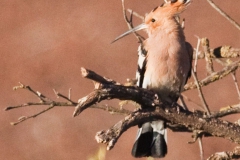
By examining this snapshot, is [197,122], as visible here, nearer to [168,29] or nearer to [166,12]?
[168,29]

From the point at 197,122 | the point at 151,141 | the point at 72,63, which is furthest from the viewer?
the point at 72,63

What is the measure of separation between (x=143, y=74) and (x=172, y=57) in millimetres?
240

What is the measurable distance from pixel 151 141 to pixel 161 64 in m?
0.50

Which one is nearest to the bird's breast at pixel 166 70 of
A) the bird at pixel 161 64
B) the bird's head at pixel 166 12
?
the bird at pixel 161 64

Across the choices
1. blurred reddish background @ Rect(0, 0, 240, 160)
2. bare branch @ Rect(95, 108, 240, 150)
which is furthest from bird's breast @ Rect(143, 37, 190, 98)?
blurred reddish background @ Rect(0, 0, 240, 160)

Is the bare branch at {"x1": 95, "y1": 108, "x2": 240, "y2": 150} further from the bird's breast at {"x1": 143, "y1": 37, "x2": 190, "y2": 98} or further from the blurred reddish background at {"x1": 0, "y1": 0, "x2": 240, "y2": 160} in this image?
the blurred reddish background at {"x1": 0, "y1": 0, "x2": 240, "y2": 160}

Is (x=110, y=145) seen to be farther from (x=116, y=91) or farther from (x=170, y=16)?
(x=170, y=16)

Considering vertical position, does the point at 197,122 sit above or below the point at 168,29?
below

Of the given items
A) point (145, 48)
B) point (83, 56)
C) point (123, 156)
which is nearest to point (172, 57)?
point (145, 48)

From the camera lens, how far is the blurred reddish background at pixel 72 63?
404 inches

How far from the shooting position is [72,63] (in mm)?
12031

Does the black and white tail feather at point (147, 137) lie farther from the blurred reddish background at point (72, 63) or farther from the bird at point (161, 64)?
the blurred reddish background at point (72, 63)

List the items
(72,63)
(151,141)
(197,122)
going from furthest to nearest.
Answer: (72,63) → (151,141) → (197,122)

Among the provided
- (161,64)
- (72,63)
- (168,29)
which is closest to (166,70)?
(161,64)
